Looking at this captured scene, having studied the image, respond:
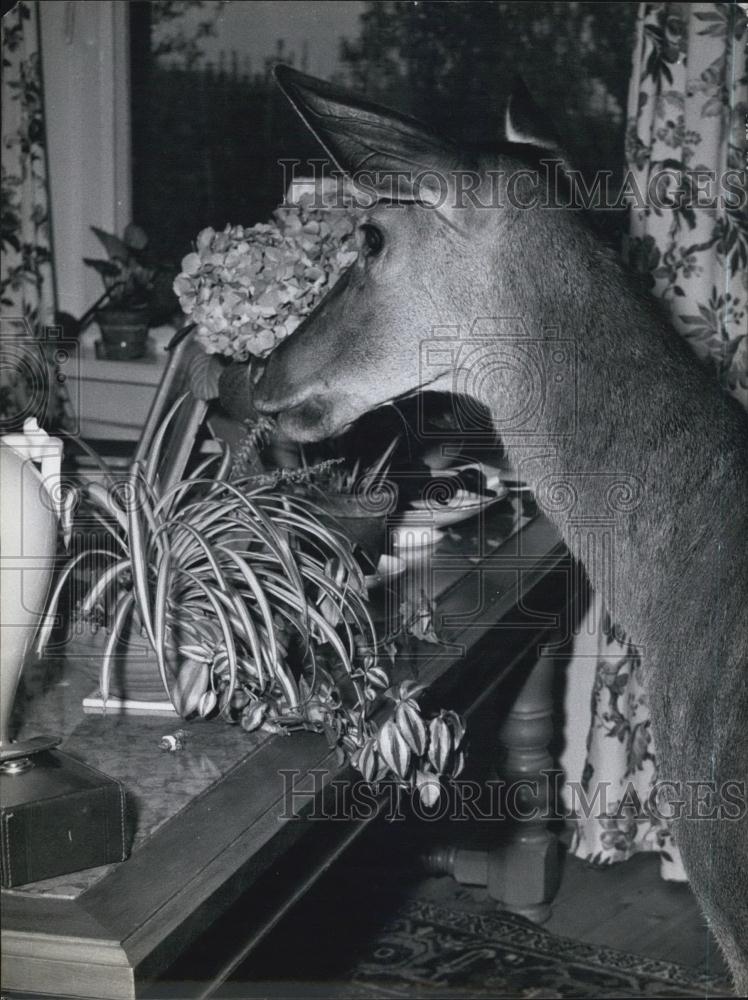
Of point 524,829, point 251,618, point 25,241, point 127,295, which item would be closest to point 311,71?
point 127,295

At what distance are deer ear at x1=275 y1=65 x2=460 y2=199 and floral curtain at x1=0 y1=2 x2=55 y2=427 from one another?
1.63 metres

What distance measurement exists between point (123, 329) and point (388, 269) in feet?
5.37

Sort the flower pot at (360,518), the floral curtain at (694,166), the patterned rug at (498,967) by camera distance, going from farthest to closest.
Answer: the floral curtain at (694,166), the patterned rug at (498,967), the flower pot at (360,518)

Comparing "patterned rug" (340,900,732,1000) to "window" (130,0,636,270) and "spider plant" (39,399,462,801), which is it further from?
"window" (130,0,636,270)

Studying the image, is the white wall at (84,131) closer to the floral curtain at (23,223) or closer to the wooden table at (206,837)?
the floral curtain at (23,223)

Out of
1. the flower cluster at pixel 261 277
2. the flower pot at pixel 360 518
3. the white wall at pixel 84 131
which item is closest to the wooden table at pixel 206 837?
the flower pot at pixel 360 518

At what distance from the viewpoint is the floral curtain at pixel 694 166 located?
223 centimetres

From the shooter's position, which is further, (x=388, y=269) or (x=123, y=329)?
(x=123, y=329)

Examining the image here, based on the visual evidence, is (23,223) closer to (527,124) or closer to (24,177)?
(24,177)

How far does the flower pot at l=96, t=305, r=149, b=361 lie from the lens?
9.43 feet

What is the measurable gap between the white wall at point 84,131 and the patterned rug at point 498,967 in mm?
1710

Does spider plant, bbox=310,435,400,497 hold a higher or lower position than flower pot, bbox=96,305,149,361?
lower

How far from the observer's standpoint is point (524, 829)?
7.87ft

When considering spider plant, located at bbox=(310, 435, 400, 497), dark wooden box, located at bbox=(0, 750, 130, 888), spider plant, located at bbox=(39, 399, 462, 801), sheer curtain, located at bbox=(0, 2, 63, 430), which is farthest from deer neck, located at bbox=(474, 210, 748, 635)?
sheer curtain, located at bbox=(0, 2, 63, 430)
